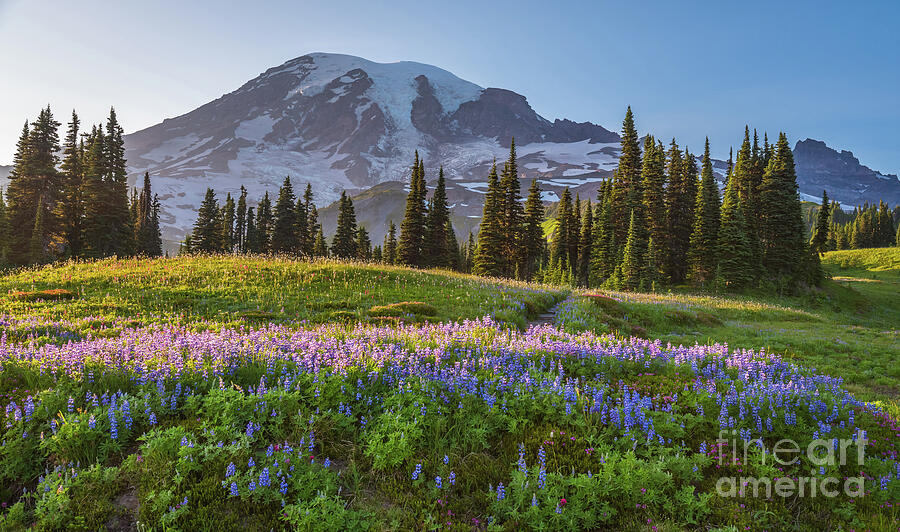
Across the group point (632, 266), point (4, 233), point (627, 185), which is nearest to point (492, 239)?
point (632, 266)

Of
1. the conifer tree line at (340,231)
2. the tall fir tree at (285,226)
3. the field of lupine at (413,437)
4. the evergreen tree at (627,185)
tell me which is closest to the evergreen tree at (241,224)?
the conifer tree line at (340,231)

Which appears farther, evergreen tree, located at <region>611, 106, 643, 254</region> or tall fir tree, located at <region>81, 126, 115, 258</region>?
evergreen tree, located at <region>611, 106, 643, 254</region>

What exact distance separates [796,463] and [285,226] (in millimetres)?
73017

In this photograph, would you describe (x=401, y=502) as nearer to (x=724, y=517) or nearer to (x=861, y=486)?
(x=724, y=517)

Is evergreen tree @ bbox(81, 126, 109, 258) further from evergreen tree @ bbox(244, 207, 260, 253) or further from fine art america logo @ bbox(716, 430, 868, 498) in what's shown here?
fine art america logo @ bbox(716, 430, 868, 498)

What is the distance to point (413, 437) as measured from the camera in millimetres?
5199

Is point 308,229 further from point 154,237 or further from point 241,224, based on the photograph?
point 154,237

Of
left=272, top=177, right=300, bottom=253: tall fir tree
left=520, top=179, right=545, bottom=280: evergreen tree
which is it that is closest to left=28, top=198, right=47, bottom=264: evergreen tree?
left=272, top=177, right=300, bottom=253: tall fir tree

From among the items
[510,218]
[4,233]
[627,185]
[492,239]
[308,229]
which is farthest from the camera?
[308,229]

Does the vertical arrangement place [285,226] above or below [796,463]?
above

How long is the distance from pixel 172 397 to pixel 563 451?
213 inches

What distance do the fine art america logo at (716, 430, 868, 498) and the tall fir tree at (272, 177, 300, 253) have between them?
231 feet

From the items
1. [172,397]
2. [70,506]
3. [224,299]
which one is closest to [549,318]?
[224,299]

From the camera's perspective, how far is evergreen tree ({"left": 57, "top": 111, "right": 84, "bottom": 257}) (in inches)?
1988
